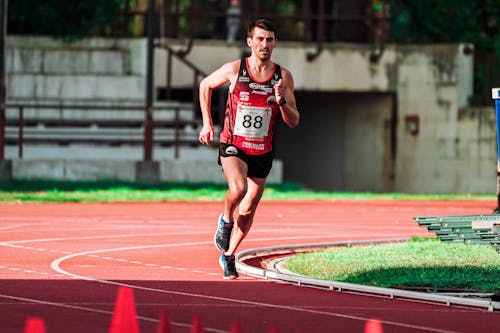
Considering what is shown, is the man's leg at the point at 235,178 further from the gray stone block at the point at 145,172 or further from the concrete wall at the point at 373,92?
the concrete wall at the point at 373,92

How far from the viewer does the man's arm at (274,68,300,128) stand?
14.7 meters

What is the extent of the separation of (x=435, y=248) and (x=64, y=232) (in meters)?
Result: 5.74

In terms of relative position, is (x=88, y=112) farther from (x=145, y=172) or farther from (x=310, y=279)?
(x=310, y=279)

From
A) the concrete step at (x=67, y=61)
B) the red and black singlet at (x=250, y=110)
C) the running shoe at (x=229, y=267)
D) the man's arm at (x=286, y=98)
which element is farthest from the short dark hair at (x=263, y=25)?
the concrete step at (x=67, y=61)

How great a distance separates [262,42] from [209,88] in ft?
2.63

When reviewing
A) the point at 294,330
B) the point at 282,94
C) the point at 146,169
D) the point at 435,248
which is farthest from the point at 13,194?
the point at 294,330

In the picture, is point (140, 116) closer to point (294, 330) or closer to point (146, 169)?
point (146, 169)

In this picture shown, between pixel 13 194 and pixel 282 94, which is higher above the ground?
pixel 282 94

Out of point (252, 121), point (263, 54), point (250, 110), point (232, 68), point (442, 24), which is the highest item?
point (442, 24)

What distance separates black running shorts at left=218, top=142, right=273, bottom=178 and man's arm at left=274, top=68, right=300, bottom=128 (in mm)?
442

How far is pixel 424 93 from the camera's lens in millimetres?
43312

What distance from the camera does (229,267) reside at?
49.8 ft

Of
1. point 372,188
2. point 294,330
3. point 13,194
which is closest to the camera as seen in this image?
point 294,330

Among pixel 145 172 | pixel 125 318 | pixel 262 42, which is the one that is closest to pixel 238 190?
pixel 262 42
